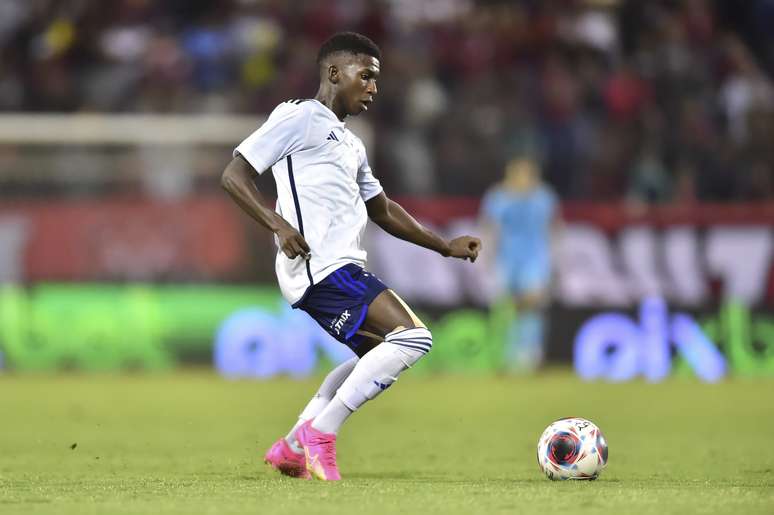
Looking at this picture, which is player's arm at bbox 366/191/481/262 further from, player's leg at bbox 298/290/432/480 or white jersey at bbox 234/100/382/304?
player's leg at bbox 298/290/432/480

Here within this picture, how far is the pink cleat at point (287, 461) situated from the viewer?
732 centimetres

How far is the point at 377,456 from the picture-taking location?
337 inches

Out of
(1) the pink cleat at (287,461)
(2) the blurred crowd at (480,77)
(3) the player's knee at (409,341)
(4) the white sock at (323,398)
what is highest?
(2) the blurred crowd at (480,77)

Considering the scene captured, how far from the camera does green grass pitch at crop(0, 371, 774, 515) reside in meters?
6.02

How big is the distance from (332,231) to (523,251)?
8.95 m

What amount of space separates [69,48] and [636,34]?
681 cm

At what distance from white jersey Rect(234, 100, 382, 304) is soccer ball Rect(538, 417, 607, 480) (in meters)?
1.25

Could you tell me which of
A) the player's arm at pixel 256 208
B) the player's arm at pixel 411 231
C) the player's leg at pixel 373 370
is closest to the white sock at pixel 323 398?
the player's leg at pixel 373 370

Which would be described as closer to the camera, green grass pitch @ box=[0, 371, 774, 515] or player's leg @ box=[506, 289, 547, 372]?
green grass pitch @ box=[0, 371, 774, 515]

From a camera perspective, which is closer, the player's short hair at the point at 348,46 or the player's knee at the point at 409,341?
the player's knee at the point at 409,341

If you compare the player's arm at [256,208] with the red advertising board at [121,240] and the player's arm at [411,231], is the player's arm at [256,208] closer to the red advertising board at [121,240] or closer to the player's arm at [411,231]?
the player's arm at [411,231]

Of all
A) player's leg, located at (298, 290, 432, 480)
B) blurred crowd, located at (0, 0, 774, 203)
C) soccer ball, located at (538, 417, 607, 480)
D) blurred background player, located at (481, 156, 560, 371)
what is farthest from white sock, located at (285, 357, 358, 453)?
blurred crowd, located at (0, 0, 774, 203)

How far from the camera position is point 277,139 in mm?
6973

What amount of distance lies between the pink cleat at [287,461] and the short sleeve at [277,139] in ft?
4.59
